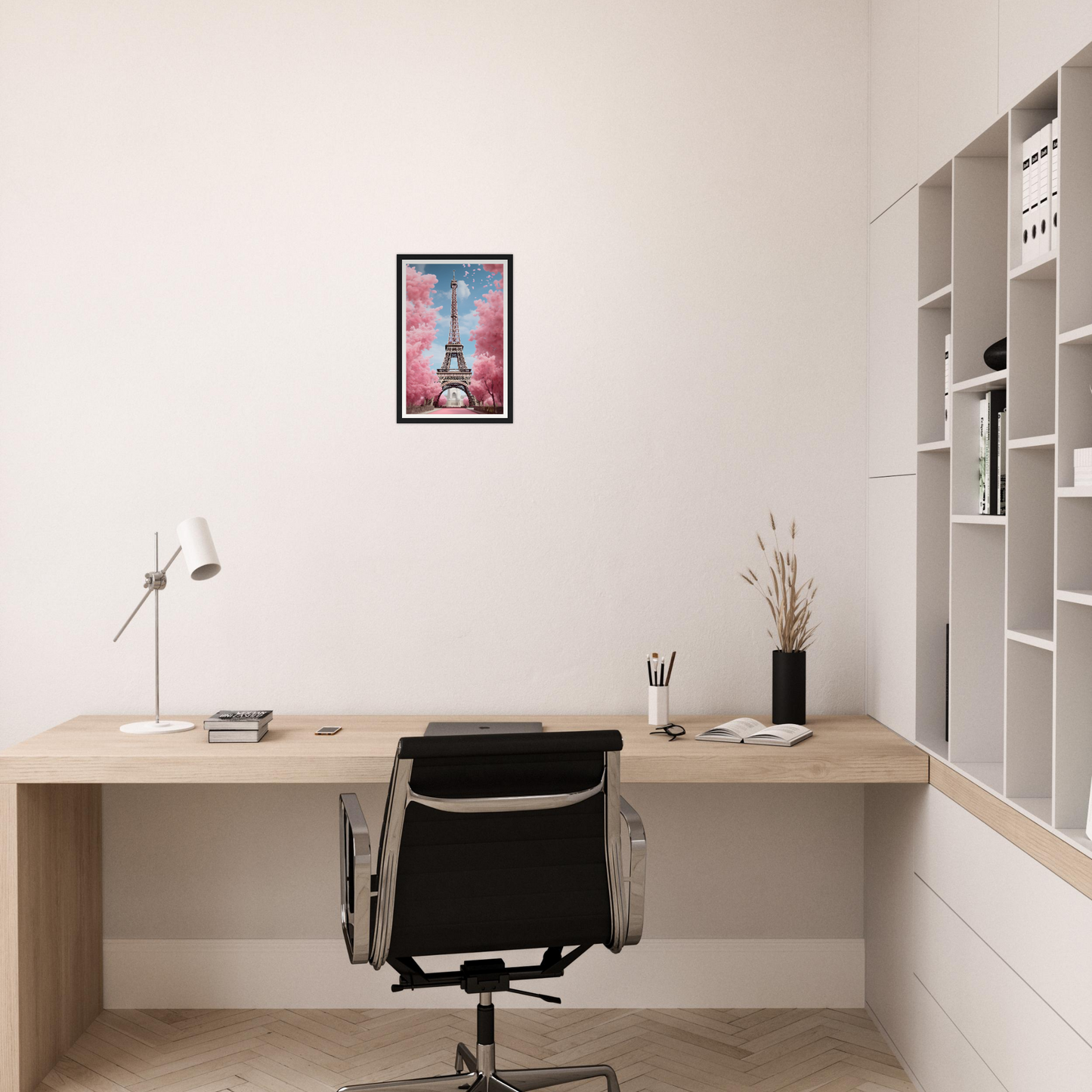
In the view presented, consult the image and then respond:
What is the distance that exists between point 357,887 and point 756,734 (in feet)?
3.69

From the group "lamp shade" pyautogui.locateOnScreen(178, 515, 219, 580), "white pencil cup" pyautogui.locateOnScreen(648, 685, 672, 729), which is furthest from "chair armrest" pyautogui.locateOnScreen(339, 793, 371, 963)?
"white pencil cup" pyautogui.locateOnScreen(648, 685, 672, 729)

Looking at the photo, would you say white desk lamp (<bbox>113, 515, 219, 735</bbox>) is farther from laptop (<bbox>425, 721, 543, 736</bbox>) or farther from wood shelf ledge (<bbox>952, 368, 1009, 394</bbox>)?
wood shelf ledge (<bbox>952, 368, 1009, 394</bbox>)

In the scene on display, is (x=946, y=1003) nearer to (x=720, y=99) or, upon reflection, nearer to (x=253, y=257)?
(x=720, y=99)

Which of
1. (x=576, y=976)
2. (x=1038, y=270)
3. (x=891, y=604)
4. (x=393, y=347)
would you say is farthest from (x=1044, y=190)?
Result: (x=576, y=976)

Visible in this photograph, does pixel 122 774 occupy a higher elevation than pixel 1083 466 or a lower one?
lower

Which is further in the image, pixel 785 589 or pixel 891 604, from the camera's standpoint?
pixel 785 589

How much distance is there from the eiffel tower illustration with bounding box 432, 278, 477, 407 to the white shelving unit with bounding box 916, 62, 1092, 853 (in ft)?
4.10

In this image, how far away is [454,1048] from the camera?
2.70m

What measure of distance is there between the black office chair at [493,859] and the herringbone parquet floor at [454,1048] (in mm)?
701

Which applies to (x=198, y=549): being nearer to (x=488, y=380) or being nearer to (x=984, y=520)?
(x=488, y=380)

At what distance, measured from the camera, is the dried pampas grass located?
2.87 meters

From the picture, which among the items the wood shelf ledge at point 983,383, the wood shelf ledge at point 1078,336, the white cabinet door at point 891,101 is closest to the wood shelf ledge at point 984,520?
the wood shelf ledge at point 983,383

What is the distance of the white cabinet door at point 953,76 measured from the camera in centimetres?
212

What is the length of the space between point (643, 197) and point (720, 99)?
0.36 meters
